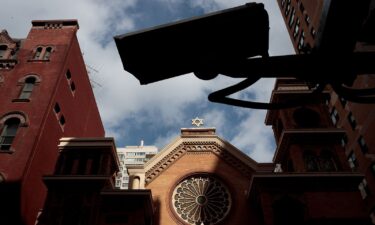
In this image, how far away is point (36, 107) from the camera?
93.2ft

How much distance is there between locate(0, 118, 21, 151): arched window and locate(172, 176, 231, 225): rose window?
1307 centimetres

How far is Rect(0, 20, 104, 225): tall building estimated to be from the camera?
24.4 meters

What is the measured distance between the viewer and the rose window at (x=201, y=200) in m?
24.2

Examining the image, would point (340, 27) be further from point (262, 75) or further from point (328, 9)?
point (262, 75)

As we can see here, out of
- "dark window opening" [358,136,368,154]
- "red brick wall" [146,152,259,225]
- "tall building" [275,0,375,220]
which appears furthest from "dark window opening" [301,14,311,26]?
"red brick wall" [146,152,259,225]

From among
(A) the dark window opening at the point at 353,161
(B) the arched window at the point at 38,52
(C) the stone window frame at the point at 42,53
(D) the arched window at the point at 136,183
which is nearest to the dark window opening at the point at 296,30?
(A) the dark window opening at the point at 353,161

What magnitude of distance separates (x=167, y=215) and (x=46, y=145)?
11.6 metres

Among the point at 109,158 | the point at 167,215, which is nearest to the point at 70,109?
the point at 109,158

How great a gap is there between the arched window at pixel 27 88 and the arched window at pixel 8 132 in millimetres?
2603

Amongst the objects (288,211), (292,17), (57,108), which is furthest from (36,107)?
(292,17)

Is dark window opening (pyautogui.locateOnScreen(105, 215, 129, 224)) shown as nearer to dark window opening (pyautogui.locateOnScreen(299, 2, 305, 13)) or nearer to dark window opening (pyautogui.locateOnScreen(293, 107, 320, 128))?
dark window opening (pyautogui.locateOnScreen(293, 107, 320, 128))

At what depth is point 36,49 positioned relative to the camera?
3384 cm

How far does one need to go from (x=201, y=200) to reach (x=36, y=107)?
15.2m

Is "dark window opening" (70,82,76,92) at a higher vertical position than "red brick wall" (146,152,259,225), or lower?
higher
